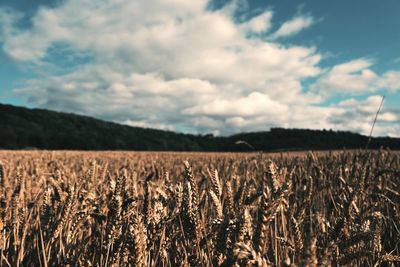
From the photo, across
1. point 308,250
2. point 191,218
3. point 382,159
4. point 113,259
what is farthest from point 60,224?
point 382,159

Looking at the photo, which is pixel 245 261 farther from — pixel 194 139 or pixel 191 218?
pixel 194 139

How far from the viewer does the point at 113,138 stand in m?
50.6

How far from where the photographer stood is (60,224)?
1955 mm

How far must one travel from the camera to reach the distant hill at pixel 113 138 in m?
41.2

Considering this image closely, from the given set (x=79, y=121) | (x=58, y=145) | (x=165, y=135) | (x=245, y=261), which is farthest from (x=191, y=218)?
(x=165, y=135)

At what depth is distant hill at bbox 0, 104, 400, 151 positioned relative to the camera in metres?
41.2

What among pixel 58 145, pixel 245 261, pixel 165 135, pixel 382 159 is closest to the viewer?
pixel 245 261

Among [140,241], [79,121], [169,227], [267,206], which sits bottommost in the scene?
[169,227]

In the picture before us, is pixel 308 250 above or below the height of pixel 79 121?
below

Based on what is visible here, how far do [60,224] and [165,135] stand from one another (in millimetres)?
57905

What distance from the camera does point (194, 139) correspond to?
2441 inches

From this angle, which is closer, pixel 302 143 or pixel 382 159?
pixel 382 159

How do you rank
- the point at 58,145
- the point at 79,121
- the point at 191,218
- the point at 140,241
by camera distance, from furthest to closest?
1. the point at 79,121
2. the point at 58,145
3. the point at 191,218
4. the point at 140,241

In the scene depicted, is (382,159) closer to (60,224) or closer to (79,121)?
(60,224)
